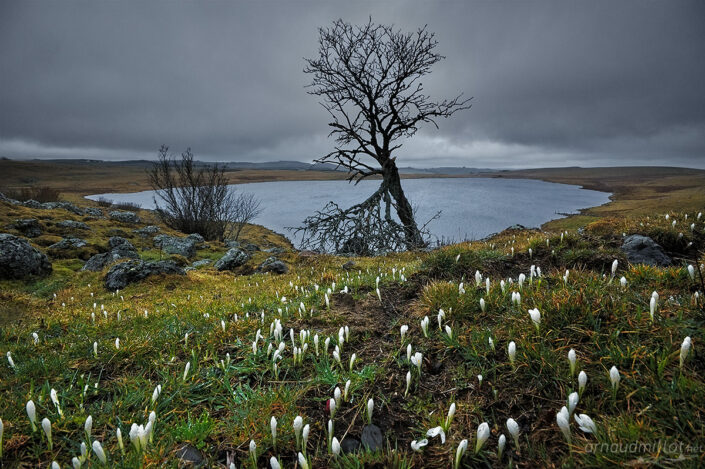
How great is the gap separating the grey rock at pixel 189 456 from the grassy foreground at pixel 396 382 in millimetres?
39

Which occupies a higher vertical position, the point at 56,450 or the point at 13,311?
the point at 56,450

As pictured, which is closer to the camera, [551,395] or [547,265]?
[551,395]

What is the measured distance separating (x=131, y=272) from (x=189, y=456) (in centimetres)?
1022

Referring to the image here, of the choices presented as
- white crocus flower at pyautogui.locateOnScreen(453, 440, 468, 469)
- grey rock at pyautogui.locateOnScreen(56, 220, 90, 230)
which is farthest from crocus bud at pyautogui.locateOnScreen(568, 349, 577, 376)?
grey rock at pyautogui.locateOnScreen(56, 220, 90, 230)

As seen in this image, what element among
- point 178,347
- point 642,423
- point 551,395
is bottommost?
point 178,347

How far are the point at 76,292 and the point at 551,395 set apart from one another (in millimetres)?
12754

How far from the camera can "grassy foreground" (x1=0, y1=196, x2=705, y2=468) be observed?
2391 millimetres

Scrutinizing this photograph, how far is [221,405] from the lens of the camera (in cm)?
334

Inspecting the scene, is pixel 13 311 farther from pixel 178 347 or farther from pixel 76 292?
pixel 178 347

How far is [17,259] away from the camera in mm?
11984

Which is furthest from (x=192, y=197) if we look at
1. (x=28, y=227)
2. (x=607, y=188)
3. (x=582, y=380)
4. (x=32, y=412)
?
(x=607, y=188)

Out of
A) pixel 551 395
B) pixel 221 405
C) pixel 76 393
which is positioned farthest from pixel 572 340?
pixel 76 393

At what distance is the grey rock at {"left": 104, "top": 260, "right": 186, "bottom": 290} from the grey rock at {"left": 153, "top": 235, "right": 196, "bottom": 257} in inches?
275

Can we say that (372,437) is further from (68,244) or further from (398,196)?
(68,244)
